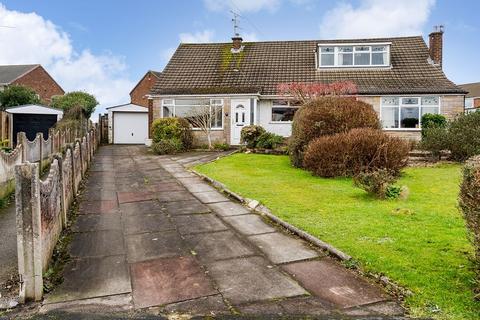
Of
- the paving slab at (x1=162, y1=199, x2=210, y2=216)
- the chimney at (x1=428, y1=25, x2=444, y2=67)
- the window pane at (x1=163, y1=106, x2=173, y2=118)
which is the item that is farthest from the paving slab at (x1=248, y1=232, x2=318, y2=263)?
the chimney at (x1=428, y1=25, x2=444, y2=67)

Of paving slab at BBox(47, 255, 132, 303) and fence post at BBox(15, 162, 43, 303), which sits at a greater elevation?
fence post at BBox(15, 162, 43, 303)

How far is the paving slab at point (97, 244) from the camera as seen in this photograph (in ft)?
19.2

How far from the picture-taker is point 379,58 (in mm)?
23609

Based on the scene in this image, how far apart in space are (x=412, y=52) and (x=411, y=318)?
23514mm

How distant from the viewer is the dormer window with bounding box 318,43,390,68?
2353 centimetres

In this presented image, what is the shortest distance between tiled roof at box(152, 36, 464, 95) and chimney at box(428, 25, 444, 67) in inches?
17.6

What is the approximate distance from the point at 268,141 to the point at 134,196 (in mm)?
9892

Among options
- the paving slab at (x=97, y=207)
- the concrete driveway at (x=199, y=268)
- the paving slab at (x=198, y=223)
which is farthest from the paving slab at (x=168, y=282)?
the paving slab at (x=97, y=207)

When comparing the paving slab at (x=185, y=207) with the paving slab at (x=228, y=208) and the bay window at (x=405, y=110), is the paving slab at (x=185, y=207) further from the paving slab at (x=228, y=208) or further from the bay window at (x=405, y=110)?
the bay window at (x=405, y=110)

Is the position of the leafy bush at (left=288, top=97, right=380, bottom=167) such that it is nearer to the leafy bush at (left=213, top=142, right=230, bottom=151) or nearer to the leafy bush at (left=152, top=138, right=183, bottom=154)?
the leafy bush at (left=152, top=138, right=183, bottom=154)

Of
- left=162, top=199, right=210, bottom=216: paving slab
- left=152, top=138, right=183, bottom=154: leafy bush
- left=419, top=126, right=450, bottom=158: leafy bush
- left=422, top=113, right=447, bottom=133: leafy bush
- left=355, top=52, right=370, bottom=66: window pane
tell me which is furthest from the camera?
left=355, top=52, right=370, bottom=66: window pane

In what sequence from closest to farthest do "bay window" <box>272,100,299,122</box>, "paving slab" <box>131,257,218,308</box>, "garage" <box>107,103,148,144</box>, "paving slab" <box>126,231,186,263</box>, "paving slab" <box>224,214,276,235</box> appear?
1. "paving slab" <box>131,257,218,308</box>
2. "paving slab" <box>126,231,186,263</box>
3. "paving slab" <box>224,214,276,235</box>
4. "bay window" <box>272,100,299,122</box>
5. "garage" <box>107,103,148,144</box>

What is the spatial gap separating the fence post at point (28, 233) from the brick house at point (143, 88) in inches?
1660

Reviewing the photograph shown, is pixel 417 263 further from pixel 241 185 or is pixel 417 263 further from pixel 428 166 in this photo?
pixel 428 166
